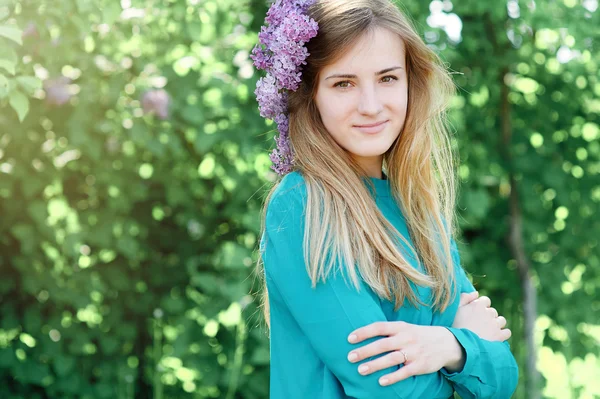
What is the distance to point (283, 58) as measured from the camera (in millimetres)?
1688

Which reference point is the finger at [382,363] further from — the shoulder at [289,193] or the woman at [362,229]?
the shoulder at [289,193]

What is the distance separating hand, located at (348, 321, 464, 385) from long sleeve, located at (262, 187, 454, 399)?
0.01 meters

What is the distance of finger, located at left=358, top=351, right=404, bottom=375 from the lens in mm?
1463

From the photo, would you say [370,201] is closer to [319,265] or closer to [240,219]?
[319,265]

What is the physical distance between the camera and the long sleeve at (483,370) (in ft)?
5.26

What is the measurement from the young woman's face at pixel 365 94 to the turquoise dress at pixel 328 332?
146 millimetres

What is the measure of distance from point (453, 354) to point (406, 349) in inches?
5.0

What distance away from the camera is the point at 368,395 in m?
1.47

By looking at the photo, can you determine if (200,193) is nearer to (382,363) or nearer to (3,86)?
(3,86)

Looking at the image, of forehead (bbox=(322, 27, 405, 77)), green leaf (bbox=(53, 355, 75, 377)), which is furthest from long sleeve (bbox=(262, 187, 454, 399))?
green leaf (bbox=(53, 355, 75, 377))

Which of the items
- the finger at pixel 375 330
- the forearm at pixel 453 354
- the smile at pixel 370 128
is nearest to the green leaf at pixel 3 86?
the smile at pixel 370 128

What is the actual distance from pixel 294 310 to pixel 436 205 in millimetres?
505

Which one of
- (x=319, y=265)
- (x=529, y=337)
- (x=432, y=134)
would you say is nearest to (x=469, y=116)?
(x=529, y=337)

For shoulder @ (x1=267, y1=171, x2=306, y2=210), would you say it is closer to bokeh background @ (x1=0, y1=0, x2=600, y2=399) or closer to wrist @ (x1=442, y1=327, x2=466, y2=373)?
wrist @ (x1=442, y1=327, x2=466, y2=373)
